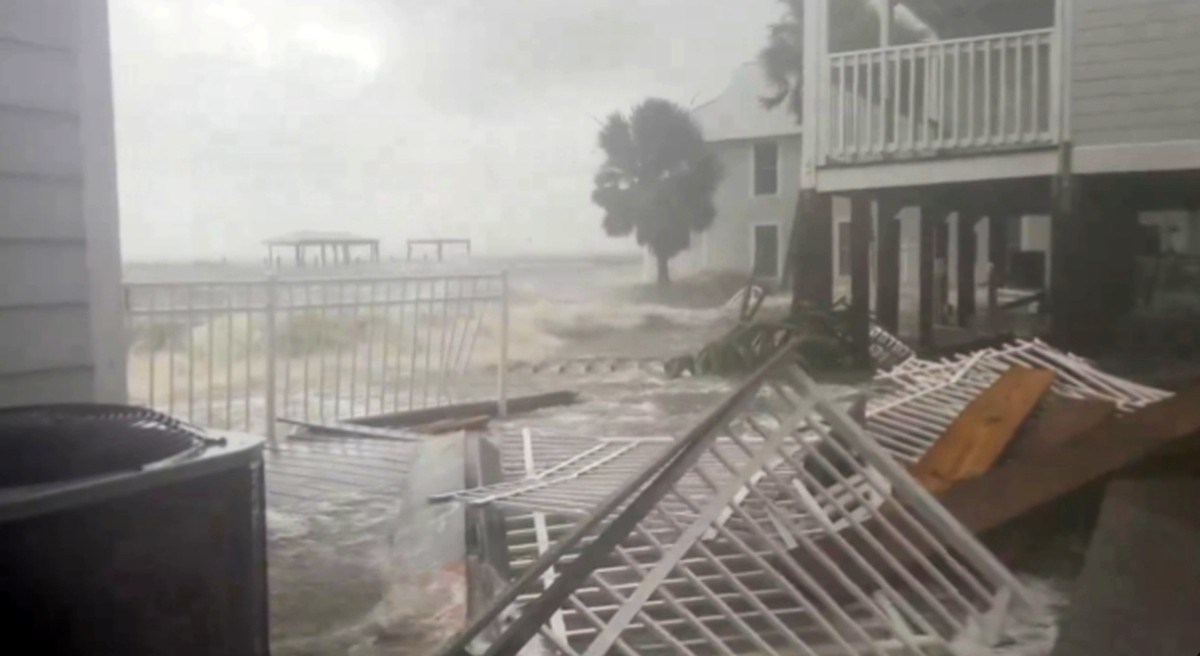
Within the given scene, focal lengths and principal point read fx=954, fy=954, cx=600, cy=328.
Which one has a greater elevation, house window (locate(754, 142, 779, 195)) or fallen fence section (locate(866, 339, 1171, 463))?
house window (locate(754, 142, 779, 195))

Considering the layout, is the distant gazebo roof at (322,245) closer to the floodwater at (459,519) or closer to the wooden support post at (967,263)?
the floodwater at (459,519)

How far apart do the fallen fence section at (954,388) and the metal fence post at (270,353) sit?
808 millimetres

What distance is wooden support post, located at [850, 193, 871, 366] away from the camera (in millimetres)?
1311

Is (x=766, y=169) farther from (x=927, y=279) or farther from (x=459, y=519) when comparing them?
(x=459, y=519)

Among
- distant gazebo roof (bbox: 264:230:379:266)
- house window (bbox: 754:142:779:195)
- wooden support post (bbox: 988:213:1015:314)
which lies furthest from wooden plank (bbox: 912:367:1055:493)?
distant gazebo roof (bbox: 264:230:379:266)

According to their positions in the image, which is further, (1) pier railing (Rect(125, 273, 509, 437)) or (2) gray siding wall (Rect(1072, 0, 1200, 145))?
(2) gray siding wall (Rect(1072, 0, 1200, 145))

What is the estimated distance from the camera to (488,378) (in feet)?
4.21

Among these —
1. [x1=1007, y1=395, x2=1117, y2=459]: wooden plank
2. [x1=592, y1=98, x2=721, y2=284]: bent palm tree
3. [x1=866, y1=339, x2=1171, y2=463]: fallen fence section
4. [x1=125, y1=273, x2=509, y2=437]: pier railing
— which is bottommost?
[x1=1007, y1=395, x2=1117, y2=459]: wooden plank

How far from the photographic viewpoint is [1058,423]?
1368mm

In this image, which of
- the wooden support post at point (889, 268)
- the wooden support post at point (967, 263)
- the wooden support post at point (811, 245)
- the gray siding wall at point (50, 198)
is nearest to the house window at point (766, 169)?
the wooden support post at point (811, 245)

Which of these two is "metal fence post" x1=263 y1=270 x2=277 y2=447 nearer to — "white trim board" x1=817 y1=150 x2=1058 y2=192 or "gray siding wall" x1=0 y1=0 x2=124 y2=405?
"gray siding wall" x1=0 y1=0 x2=124 y2=405

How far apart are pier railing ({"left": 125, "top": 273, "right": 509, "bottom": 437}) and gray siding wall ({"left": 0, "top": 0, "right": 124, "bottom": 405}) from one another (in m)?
0.05

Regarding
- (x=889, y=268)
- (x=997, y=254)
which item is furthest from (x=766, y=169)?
(x=997, y=254)

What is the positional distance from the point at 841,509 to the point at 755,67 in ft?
1.97
